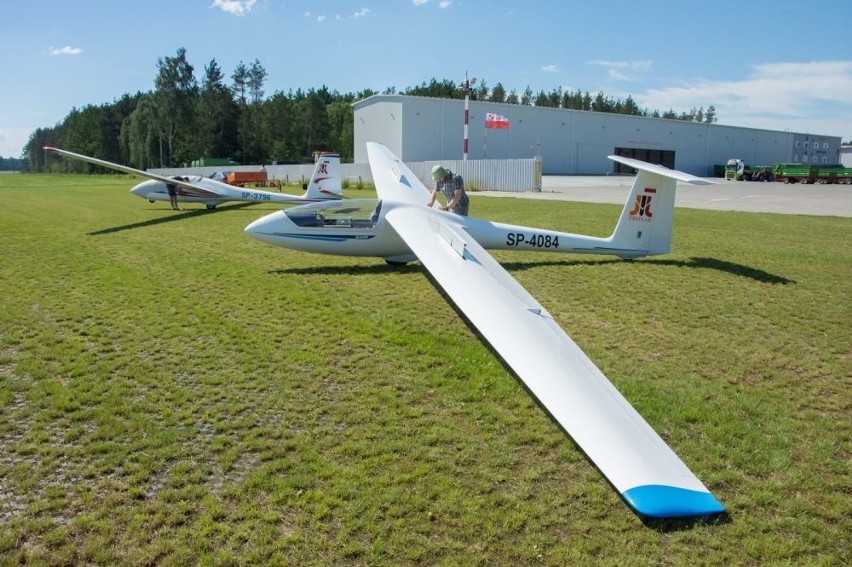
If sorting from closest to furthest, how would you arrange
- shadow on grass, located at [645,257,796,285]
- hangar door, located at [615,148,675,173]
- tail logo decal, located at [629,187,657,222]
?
1. shadow on grass, located at [645,257,796,285]
2. tail logo decal, located at [629,187,657,222]
3. hangar door, located at [615,148,675,173]

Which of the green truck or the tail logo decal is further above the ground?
the green truck

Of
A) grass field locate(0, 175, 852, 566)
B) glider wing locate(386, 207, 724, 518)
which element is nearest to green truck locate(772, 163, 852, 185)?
grass field locate(0, 175, 852, 566)

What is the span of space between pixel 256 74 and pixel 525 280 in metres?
113

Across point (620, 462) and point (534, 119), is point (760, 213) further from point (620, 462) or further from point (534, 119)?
point (534, 119)

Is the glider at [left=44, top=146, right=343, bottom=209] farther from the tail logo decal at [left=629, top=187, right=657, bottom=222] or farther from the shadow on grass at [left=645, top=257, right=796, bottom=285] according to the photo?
the shadow on grass at [left=645, top=257, right=796, bottom=285]

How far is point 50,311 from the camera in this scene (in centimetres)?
805

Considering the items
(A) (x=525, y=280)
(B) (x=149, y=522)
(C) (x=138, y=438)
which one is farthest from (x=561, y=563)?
(A) (x=525, y=280)

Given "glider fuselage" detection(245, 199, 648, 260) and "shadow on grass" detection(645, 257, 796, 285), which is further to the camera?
"glider fuselage" detection(245, 199, 648, 260)

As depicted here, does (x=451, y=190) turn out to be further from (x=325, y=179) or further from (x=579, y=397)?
(x=325, y=179)

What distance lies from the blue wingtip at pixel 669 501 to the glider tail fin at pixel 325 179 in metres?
21.9

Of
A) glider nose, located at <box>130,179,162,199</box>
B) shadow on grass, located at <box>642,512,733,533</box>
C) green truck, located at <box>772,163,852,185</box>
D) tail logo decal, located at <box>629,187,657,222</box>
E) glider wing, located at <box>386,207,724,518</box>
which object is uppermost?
green truck, located at <box>772,163,852,185</box>

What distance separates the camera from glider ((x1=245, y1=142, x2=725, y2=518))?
328 cm

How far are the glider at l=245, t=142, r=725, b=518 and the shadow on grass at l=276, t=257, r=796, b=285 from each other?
263 millimetres

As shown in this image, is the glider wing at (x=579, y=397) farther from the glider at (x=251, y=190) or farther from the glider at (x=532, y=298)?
the glider at (x=251, y=190)
